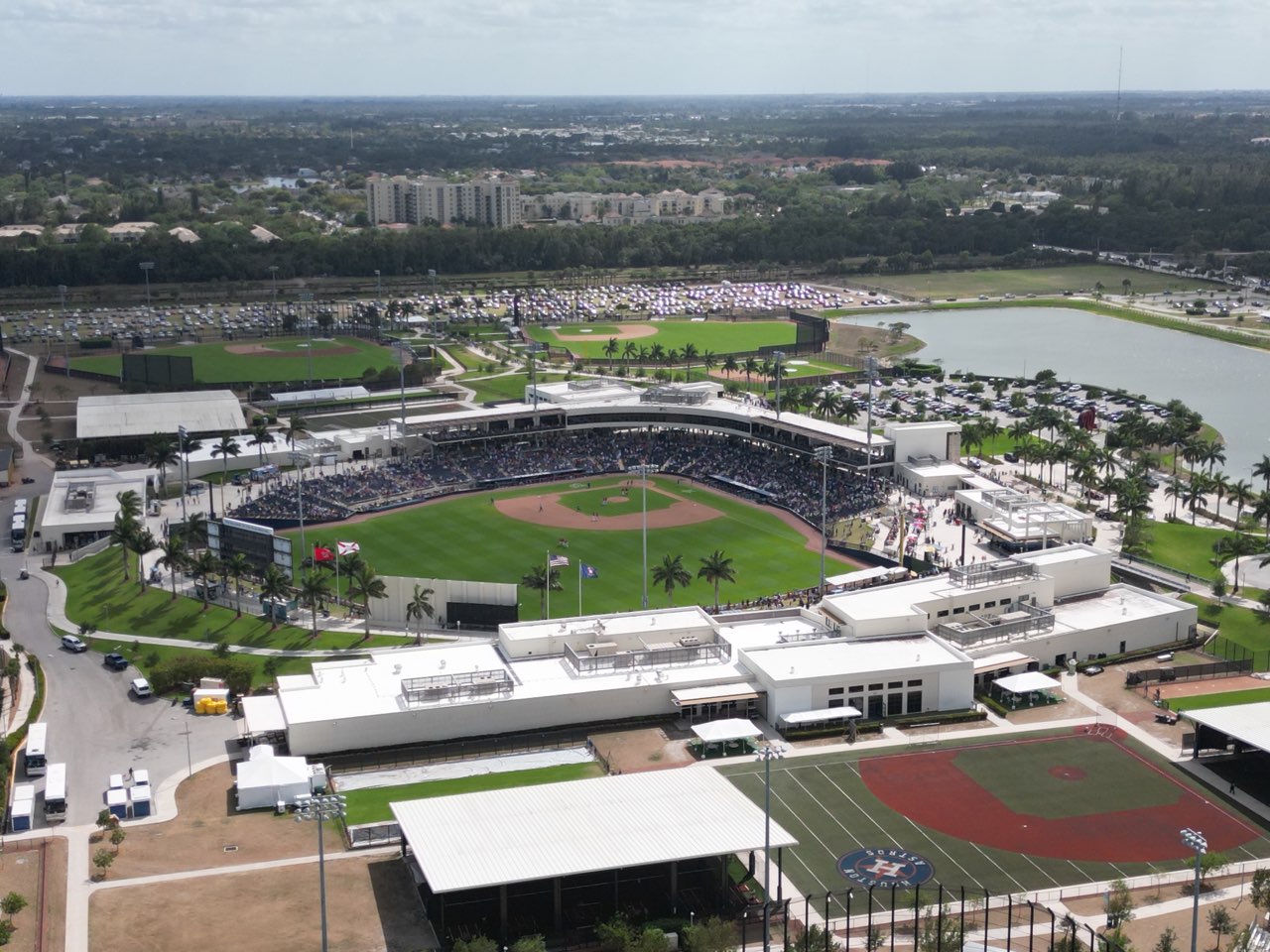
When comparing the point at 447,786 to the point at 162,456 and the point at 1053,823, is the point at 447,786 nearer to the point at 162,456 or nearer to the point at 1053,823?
the point at 1053,823

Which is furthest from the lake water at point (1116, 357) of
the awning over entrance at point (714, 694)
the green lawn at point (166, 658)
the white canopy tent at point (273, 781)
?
the white canopy tent at point (273, 781)

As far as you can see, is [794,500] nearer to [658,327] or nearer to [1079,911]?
[1079,911]

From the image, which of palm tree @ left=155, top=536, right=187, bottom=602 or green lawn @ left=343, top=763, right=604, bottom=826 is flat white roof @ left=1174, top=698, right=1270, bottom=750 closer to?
green lawn @ left=343, top=763, right=604, bottom=826

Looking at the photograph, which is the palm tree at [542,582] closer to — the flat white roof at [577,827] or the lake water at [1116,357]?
the flat white roof at [577,827]

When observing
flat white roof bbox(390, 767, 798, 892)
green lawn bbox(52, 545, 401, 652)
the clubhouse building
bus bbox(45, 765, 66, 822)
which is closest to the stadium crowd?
green lawn bbox(52, 545, 401, 652)

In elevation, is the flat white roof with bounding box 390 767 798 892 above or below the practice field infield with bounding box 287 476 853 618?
above

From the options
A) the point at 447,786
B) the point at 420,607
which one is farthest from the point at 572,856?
the point at 420,607
